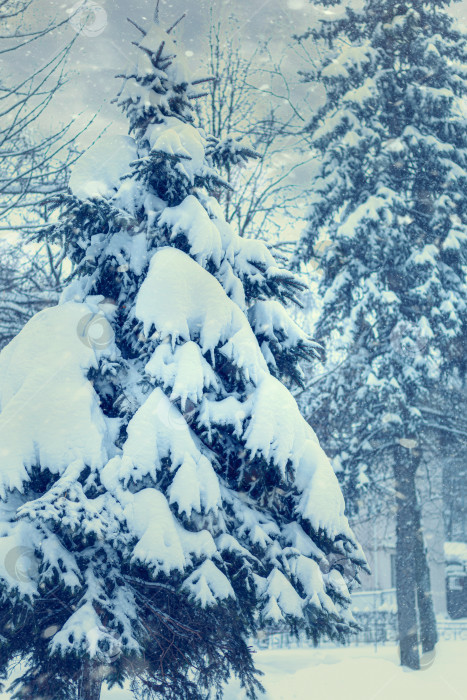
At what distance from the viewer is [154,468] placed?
4.40m

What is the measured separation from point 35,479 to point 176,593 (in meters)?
1.38

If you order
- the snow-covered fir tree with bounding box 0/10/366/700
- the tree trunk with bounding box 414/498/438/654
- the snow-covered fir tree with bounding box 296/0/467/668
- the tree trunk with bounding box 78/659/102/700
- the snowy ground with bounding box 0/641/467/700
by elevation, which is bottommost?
the snowy ground with bounding box 0/641/467/700

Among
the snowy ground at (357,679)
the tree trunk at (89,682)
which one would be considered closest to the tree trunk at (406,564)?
the snowy ground at (357,679)

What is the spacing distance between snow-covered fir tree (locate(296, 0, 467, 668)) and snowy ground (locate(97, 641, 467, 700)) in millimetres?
834

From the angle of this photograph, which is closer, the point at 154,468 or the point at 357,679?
the point at 154,468

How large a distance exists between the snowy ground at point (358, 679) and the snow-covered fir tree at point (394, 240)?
0.83 m

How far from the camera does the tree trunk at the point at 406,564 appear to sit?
13.3 m

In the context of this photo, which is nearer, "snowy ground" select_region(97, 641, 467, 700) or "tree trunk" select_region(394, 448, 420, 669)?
"snowy ground" select_region(97, 641, 467, 700)

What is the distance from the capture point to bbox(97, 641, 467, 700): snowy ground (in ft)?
34.4

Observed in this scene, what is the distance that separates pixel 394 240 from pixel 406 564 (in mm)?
7490

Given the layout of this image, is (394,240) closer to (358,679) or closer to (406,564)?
(406,564)

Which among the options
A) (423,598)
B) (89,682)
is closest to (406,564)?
(423,598)

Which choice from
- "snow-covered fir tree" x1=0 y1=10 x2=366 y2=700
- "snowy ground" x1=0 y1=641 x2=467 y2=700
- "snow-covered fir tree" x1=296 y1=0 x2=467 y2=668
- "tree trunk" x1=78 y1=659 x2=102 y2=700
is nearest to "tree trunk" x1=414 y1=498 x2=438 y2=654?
"snow-covered fir tree" x1=296 y1=0 x2=467 y2=668

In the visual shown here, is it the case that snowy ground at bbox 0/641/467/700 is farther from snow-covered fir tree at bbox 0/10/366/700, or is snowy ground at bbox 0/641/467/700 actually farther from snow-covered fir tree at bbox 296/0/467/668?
snow-covered fir tree at bbox 0/10/366/700
